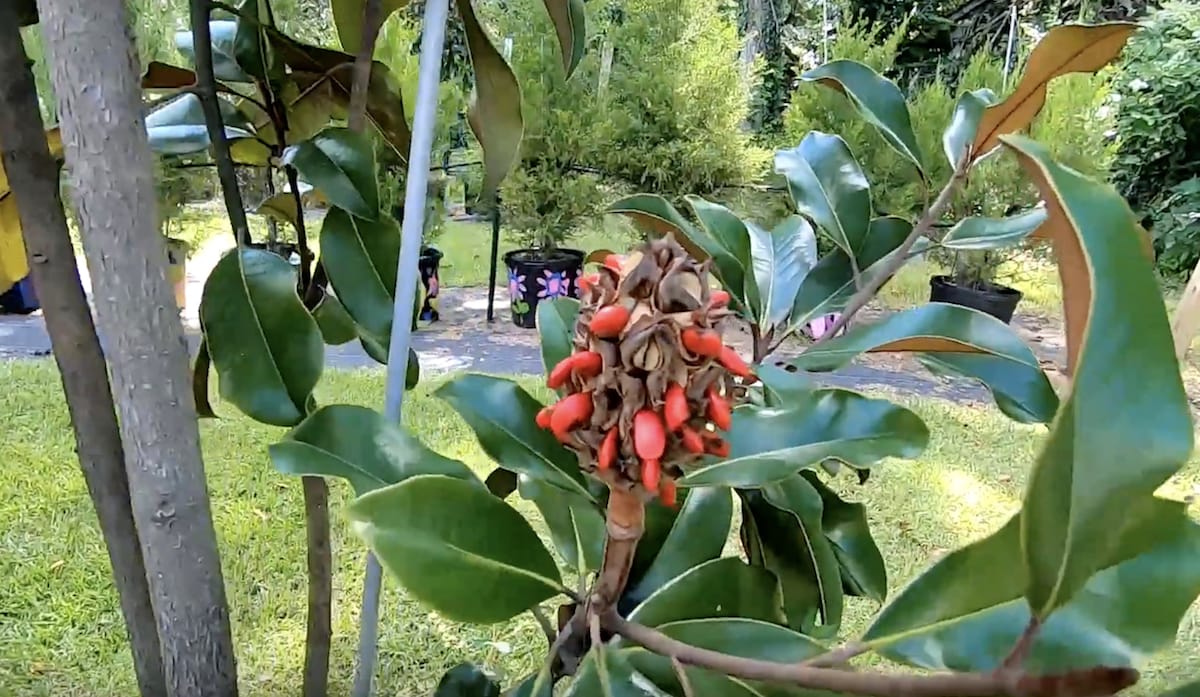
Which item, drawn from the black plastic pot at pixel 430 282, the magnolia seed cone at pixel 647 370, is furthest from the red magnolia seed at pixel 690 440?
the black plastic pot at pixel 430 282

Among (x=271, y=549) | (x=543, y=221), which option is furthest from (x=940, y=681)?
(x=543, y=221)

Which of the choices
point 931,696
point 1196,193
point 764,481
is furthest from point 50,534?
point 1196,193

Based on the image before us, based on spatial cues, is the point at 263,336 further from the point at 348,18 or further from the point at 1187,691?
the point at 1187,691

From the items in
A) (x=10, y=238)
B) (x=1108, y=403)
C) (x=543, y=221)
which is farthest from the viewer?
(x=543, y=221)

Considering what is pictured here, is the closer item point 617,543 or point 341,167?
point 617,543

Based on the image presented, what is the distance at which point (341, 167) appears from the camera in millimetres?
549

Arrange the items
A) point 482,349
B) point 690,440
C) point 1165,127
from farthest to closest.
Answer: point 1165,127, point 482,349, point 690,440

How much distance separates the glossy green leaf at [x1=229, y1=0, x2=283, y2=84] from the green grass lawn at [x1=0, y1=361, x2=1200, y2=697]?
0.83 m

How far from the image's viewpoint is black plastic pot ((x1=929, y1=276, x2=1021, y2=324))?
319cm

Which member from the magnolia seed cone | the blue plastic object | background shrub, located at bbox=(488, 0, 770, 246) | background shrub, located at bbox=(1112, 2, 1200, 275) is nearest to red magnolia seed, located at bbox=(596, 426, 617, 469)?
the magnolia seed cone

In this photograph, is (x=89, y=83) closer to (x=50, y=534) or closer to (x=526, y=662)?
(x=526, y=662)

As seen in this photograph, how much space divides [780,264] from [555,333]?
0.26 m

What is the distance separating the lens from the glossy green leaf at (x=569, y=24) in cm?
63

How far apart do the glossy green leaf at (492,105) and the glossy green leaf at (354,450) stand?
→ 24 cm
